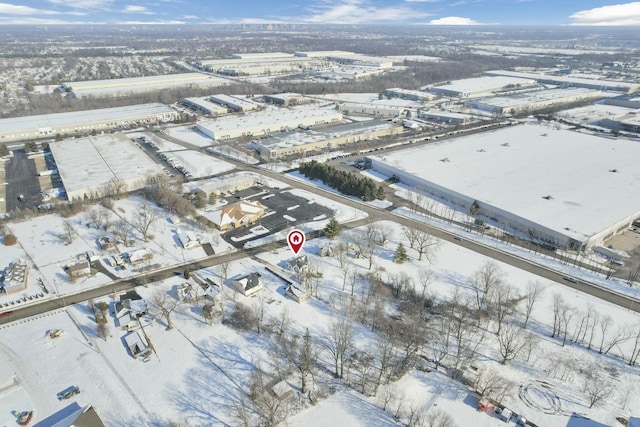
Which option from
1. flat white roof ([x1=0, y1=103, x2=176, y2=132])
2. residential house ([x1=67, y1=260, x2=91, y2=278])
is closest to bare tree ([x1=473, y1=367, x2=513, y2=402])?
residential house ([x1=67, y1=260, x2=91, y2=278])

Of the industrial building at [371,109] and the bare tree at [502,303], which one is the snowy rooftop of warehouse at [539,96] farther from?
the bare tree at [502,303]

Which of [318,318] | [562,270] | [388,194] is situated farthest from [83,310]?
[562,270]

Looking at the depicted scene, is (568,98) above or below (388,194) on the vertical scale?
above

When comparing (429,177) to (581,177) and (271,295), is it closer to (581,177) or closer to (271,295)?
(581,177)

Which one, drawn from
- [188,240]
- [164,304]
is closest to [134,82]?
[188,240]

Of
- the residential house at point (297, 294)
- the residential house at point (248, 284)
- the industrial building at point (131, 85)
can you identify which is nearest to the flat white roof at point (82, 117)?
the industrial building at point (131, 85)

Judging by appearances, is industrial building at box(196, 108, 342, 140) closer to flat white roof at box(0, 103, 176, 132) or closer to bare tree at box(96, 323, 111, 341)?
flat white roof at box(0, 103, 176, 132)

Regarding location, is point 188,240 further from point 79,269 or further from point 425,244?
point 425,244
